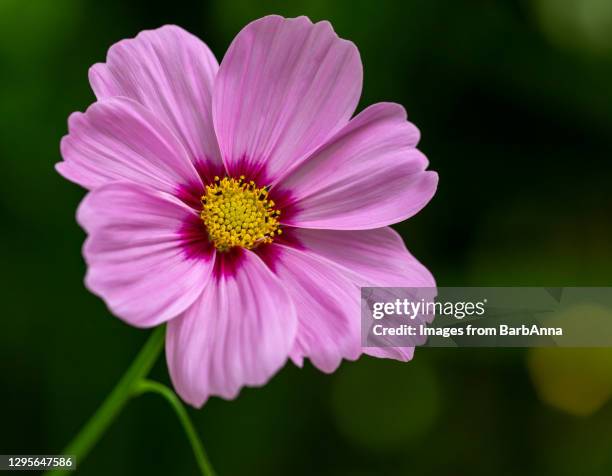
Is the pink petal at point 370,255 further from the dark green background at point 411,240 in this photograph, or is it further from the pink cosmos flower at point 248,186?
the dark green background at point 411,240

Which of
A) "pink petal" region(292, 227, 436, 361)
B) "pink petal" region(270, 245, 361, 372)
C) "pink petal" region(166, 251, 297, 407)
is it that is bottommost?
"pink petal" region(166, 251, 297, 407)

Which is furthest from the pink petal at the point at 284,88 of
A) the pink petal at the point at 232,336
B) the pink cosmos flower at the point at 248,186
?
the pink petal at the point at 232,336

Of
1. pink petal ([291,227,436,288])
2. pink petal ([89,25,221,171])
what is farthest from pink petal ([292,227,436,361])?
pink petal ([89,25,221,171])

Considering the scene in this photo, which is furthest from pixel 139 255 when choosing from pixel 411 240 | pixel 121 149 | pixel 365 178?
pixel 411 240

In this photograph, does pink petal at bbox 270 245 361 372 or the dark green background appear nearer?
pink petal at bbox 270 245 361 372

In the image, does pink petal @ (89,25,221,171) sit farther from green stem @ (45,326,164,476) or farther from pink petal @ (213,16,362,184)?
green stem @ (45,326,164,476)

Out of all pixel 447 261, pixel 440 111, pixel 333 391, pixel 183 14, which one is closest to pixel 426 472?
pixel 333 391

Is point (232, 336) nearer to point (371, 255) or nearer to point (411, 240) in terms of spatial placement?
point (371, 255)

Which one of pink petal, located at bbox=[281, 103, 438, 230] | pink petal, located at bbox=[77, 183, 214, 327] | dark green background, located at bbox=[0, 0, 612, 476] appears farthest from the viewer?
dark green background, located at bbox=[0, 0, 612, 476]
